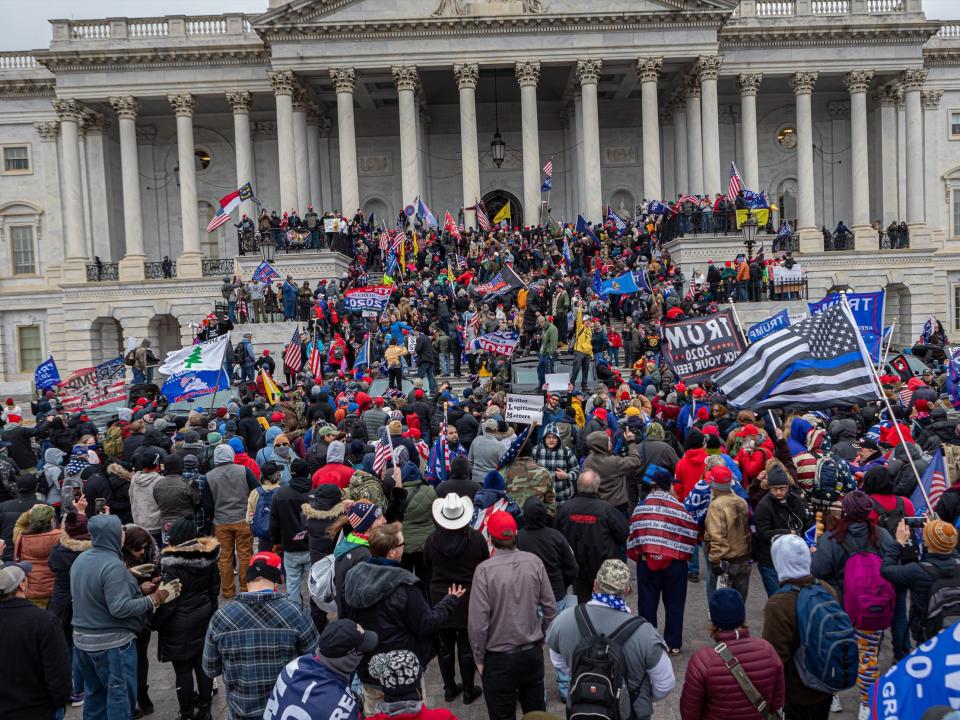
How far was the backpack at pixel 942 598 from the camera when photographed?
6.08 meters

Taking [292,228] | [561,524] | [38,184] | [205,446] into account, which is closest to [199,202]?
[38,184]

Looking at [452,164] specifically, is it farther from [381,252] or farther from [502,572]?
[502,572]

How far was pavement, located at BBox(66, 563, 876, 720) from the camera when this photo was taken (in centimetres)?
740

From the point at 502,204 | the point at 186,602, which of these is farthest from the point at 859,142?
the point at 186,602

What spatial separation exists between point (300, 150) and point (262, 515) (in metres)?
31.0

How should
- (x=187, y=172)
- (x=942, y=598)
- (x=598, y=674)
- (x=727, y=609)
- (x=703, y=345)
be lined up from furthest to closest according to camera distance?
(x=187, y=172) < (x=703, y=345) < (x=942, y=598) < (x=727, y=609) < (x=598, y=674)

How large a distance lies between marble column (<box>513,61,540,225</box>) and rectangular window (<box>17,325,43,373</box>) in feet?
85.3

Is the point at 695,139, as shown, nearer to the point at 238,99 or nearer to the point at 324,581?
the point at 238,99

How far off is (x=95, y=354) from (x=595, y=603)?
3877cm

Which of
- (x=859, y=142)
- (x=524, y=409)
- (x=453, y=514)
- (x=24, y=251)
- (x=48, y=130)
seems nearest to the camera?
(x=453, y=514)

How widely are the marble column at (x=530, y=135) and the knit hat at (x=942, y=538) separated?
31.4 m

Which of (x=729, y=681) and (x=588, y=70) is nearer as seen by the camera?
(x=729, y=681)

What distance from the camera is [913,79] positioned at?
131 feet

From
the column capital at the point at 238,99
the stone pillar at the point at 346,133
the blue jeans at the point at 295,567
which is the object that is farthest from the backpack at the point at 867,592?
the column capital at the point at 238,99
